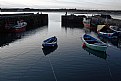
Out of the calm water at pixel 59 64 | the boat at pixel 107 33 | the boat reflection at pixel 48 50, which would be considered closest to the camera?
the calm water at pixel 59 64

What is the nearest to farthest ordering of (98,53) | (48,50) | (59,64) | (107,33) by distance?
(59,64) < (98,53) < (48,50) < (107,33)

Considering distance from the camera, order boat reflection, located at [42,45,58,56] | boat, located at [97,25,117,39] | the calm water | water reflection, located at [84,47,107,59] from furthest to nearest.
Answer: boat, located at [97,25,117,39]
boat reflection, located at [42,45,58,56]
water reflection, located at [84,47,107,59]
the calm water

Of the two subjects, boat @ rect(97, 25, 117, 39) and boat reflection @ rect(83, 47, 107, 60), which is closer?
boat reflection @ rect(83, 47, 107, 60)

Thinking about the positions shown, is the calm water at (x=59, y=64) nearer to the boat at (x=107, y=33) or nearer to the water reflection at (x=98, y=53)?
the water reflection at (x=98, y=53)

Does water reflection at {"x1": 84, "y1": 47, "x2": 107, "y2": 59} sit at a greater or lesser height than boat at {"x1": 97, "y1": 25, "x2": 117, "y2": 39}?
lesser

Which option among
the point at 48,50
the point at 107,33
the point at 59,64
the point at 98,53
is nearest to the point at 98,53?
the point at 98,53

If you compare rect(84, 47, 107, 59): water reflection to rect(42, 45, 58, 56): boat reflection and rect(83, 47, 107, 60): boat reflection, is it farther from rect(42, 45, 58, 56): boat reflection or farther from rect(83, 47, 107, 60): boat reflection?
rect(42, 45, 58, 56): boat reflection

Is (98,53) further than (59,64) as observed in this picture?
→ Yes

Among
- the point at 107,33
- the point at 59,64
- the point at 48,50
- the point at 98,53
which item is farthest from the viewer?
the point at 107,33

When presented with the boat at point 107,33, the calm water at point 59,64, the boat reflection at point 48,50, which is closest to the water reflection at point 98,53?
the calm water at point 59,64

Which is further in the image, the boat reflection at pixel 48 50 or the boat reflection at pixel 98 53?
the boat reflection at pixel 48 50

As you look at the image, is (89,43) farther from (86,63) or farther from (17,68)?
(17,68)

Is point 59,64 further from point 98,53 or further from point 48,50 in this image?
point 98,53

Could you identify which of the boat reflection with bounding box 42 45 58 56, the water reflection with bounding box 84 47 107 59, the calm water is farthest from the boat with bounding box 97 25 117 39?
the boat reflection with bounding box 42 45 58 56
